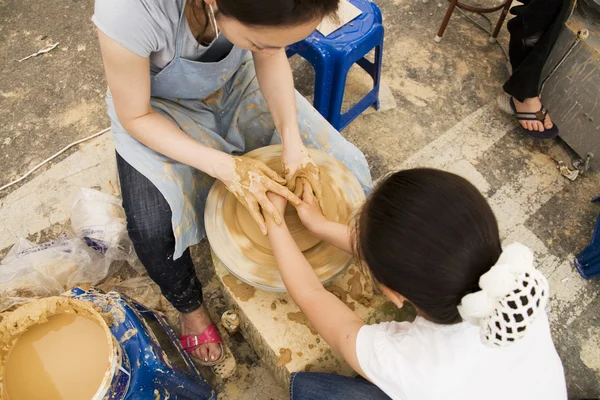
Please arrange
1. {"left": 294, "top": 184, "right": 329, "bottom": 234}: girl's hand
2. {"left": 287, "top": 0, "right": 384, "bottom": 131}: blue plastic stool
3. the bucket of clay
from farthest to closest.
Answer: {"left": 287, "top": 0, "right": 384, "bottom": 131}: blue plastic stool
{"left": 294, "top": 184, "right": 329, "bottom": 234}: girl's hand
the bucket of clay

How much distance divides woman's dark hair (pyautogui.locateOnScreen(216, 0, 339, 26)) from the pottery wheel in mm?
614

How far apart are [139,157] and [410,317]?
1094 millimetres

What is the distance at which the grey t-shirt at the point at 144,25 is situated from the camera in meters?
1.18

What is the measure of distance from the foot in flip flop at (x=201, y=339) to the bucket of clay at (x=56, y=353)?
2.09 feet

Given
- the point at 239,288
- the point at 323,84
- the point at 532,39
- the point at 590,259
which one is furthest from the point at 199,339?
Answer: the point at 532,39

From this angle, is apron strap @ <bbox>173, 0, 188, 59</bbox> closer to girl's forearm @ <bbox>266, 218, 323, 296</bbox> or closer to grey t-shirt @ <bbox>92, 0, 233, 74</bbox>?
grey t-shirt @ <bbox>92, 0, 233, 74</bbox>

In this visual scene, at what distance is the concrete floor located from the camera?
2.16 m

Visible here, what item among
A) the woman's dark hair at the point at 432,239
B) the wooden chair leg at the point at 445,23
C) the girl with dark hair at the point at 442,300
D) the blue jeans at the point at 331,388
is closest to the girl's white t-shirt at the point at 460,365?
the girl with dark hair at the point at 442,300

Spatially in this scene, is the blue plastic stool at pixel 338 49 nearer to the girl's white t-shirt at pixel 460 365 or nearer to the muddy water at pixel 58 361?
the girl's white t-shirt at pixel 460 365

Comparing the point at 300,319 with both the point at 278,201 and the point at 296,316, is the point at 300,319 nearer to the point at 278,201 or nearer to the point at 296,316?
the point at 296,316

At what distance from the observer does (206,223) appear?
58.5 inches

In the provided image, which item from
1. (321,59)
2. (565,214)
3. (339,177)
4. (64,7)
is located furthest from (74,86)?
(565,214)

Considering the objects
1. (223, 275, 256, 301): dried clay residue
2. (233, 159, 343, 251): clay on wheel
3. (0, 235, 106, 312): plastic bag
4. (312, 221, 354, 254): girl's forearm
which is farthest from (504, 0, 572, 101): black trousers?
(0, 235, 106, 312): plastic bag

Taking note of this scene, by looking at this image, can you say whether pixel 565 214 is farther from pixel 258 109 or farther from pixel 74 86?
pixel 74 86
